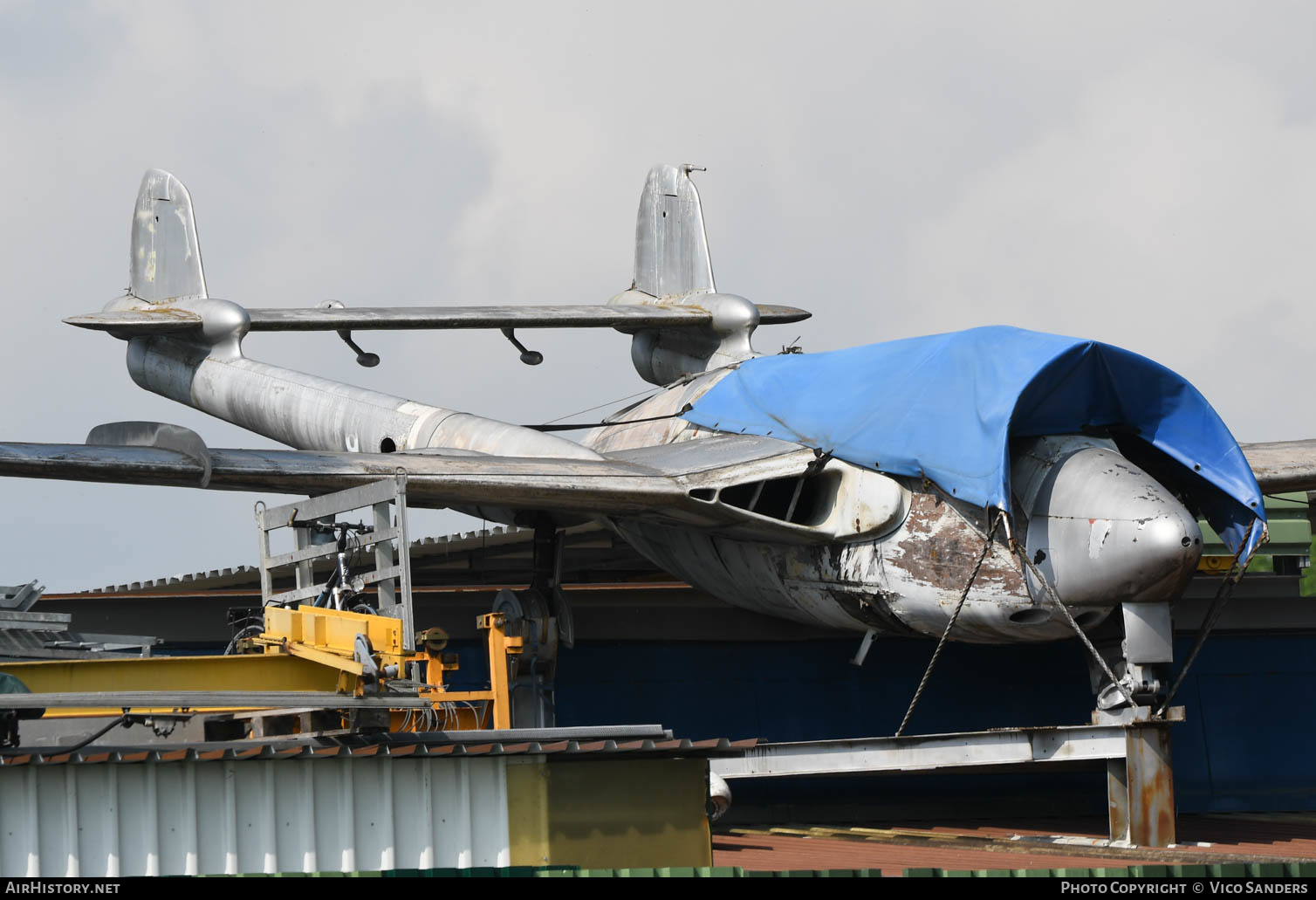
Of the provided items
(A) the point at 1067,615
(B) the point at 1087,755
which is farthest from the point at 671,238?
(B) the point at 1087,755

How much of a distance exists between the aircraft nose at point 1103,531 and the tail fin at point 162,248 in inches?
562

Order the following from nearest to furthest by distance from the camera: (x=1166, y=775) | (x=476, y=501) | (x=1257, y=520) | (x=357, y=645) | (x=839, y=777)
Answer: (x=357, y=645) < (x=1166, y=775) < (x=1257, y=520) < (x=476, y=501) < (x=839, y=777)

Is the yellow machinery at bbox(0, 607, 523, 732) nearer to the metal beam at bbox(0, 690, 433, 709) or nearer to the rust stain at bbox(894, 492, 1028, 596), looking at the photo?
the metal beam at bbox(0, 690, 433, 709)

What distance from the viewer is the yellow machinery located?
9.85 meters

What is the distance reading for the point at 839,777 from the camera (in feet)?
59.3

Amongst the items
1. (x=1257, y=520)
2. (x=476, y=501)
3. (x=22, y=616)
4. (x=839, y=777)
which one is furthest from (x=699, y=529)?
(x=22, y=616)

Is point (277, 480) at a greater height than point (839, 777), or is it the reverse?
point (277, 480)

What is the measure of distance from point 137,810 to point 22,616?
6406 millimetres

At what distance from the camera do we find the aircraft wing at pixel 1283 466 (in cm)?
1645

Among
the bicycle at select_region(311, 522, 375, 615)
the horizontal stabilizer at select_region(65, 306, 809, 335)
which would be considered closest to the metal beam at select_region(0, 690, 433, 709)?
the bicycle at select_region(311, 522, 375, 615)

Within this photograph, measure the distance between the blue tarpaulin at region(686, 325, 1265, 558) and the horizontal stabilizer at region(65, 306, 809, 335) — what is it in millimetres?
6086

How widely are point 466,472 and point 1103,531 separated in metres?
5.74

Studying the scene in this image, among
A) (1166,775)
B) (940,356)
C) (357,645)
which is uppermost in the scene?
(940,356)

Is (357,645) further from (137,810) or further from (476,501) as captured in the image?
(476,501)
